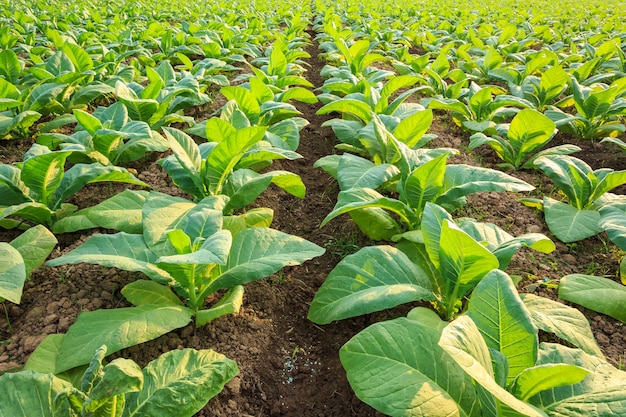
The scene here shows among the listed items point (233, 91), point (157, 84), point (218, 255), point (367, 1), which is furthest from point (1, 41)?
point (367, 1)

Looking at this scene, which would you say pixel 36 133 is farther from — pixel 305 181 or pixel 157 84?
pixel 305 181

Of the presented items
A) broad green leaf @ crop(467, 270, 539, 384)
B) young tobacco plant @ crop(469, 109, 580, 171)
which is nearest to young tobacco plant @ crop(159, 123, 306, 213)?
broad green leaf @ crop(467, 270, 539, 384)

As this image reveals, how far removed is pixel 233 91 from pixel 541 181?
7.83 ft

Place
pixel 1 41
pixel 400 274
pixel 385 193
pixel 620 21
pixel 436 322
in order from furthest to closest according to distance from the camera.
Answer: pixel 620 21
pixel 1 41
pixel 385 193
pixel 400 274
pixel 436 322

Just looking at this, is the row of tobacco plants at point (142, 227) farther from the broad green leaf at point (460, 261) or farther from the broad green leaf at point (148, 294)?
A: the broad green leaf at point (460, 261)

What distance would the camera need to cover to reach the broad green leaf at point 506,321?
1.27m

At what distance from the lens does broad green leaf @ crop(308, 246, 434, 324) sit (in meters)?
1.68

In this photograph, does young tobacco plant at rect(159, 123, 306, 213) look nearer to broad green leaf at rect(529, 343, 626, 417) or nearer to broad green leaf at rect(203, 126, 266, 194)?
broad green leaf at rect(203, 126, 266, 194)

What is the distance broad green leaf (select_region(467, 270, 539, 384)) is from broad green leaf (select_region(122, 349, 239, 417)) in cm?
82

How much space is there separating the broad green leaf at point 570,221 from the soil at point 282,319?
11cm

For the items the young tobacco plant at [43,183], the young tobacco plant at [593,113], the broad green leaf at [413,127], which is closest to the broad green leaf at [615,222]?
the broad green leaf at [413,127]

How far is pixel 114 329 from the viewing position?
1.54 metres

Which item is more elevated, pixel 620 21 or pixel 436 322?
pixel 620 21

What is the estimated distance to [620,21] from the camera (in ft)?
33.1
